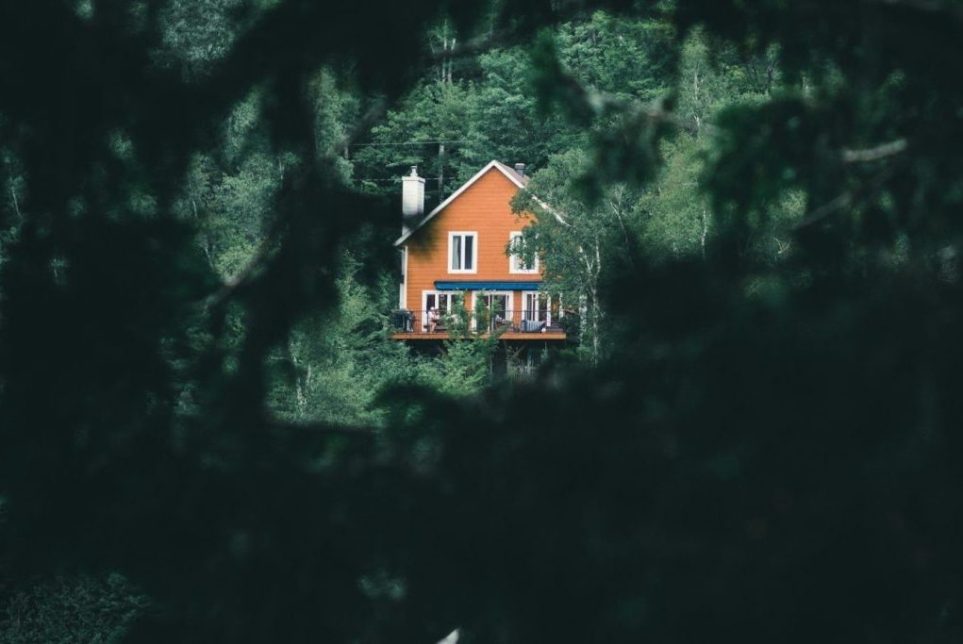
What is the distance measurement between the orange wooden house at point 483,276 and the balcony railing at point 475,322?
26 mm

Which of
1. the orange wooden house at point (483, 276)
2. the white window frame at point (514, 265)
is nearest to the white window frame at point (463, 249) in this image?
the orange wooden house at point (483, 276)

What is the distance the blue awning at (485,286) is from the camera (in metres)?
45.4

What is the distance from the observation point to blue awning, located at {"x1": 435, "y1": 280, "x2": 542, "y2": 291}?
149 ft

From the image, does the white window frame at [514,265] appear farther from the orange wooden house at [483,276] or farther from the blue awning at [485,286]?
the blue awning at [485,286]

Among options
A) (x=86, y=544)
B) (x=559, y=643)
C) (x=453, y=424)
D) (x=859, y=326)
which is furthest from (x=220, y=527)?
(x=859, y=326)

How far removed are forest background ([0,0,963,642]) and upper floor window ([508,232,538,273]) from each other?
115 feet

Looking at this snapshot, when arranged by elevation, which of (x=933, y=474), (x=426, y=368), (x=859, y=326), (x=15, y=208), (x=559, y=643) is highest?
(x=426, y=368)

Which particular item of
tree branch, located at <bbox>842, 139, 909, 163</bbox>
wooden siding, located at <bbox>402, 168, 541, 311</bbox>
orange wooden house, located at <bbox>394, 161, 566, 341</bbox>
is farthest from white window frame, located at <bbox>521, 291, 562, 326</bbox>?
tree branch, located at <bbox>842, 139, 909, 163</bbox>

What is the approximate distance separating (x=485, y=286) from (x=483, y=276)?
0.34 metres

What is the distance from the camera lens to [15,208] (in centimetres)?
304

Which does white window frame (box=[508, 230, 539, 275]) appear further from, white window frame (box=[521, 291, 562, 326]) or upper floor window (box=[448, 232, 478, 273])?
upper floor window (box=[448, 232, 478, 273])

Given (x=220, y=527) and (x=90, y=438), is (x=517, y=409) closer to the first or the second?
(x=220, y=527)

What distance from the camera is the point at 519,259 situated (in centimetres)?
4266

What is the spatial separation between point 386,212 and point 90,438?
695mm
